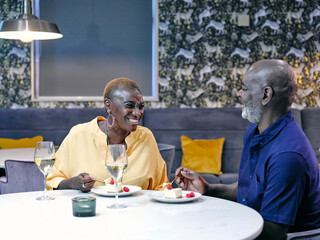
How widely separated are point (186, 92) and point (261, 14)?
4.01 ft

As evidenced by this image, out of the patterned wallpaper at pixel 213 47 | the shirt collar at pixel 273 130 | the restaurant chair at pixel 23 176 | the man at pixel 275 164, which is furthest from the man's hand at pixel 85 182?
the patterned wallpaper at pixel 213 47

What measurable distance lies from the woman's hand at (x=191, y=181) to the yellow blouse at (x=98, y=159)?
23cm

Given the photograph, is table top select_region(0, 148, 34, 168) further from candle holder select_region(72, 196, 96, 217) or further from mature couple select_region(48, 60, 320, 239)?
candle holder select_region(72, 196, 96, 217)

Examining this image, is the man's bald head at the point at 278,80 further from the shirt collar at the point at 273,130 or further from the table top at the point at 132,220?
the table top at the point at 132,220

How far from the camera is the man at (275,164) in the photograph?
1.60 metres

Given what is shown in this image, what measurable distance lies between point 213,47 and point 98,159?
3.56 m

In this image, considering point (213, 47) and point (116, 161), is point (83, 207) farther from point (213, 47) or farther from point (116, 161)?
point (213, 47)

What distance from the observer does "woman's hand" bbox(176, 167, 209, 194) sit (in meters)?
2.00

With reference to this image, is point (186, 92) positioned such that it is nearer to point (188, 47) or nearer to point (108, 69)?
point (188, 47)

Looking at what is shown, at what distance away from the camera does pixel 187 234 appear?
1.33 metres

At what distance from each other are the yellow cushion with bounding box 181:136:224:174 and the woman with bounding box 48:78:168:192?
106 inches

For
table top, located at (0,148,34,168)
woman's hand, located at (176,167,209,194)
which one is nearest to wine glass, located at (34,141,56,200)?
woman's hand, located at (176,167,209,194)

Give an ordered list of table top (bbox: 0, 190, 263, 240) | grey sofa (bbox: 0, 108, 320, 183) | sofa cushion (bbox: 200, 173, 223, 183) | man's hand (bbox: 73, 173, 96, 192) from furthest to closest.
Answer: grey sofa (bbox: 0, 108, 320, 183)
sofa cushion (bbox: 200, 173, 223, 183)
man's hand (bbox: 73, 173, 96, 192)
table top (bbox: 0, 190, 263, 240)

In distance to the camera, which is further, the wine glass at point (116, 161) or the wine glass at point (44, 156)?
the wine glass at point (44, 156)
